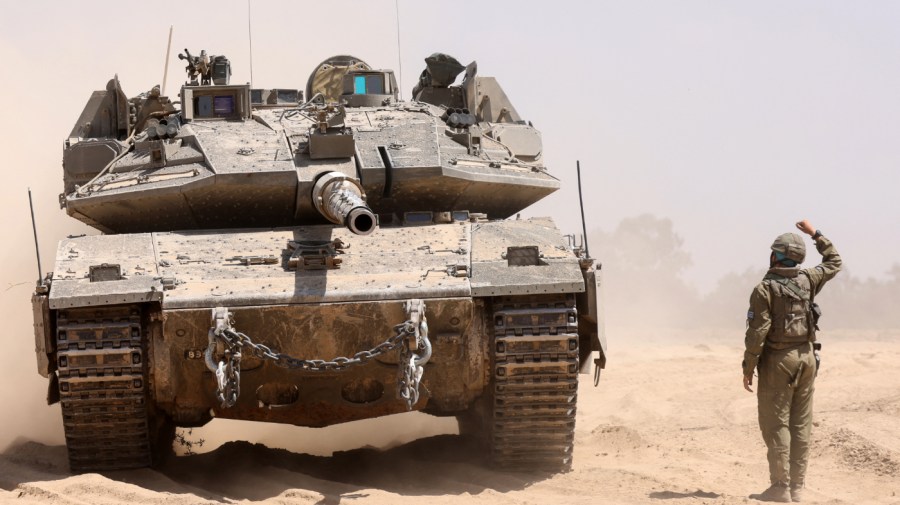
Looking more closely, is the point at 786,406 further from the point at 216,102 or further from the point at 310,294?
the point at 216,102

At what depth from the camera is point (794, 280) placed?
993 cm

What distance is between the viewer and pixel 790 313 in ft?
32.2

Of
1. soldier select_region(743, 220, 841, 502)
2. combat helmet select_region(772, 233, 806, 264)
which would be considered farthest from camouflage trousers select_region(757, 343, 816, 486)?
combat helmet select_region(772, 233, 806, 264)

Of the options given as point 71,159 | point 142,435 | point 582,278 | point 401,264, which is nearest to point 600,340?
point 582,278

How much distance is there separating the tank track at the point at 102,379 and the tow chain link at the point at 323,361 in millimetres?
597

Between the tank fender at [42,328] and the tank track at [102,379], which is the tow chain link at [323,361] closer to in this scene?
the tank track at [102,379]

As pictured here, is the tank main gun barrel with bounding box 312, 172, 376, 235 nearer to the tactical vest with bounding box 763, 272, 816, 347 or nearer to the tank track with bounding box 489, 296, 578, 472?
the tank track with bounding box 489, 296, 578, 472

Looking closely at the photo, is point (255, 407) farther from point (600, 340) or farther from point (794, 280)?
point (794, 280)

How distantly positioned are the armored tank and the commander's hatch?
207 mm

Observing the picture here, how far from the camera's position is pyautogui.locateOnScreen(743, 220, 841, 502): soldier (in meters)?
9.83

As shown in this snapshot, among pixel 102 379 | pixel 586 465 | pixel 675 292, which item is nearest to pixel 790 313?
pixel 586 465

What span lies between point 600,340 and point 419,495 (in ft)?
5.66

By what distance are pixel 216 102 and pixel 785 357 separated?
540cm

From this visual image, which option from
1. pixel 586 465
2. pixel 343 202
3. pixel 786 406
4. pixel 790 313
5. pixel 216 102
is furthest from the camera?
pixel 216 102
